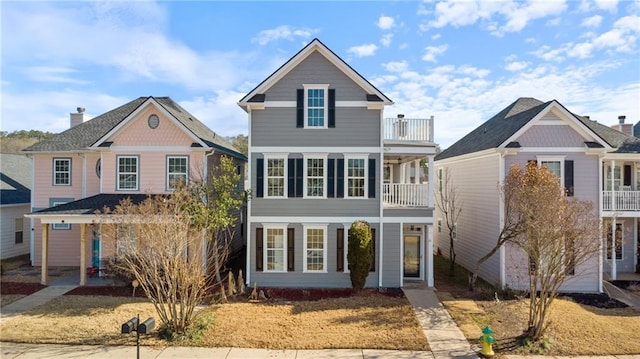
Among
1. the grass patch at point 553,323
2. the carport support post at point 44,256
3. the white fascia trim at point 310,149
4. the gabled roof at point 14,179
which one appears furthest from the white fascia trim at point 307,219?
the gabled roof at point 14,179

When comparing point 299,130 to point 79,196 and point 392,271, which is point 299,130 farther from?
point 79,196

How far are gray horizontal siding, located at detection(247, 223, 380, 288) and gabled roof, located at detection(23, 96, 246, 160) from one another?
20.2 feet

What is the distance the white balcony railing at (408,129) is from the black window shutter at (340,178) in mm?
2289

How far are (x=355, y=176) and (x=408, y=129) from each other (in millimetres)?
3131

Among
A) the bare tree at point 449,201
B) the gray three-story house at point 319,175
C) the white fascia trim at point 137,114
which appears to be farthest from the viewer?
the bare tree at point 449,201

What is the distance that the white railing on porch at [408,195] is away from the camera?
15.0 meters

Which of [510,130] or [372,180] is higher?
[510,130]

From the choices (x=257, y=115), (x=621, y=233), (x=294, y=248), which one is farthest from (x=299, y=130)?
(x=621, y=233)

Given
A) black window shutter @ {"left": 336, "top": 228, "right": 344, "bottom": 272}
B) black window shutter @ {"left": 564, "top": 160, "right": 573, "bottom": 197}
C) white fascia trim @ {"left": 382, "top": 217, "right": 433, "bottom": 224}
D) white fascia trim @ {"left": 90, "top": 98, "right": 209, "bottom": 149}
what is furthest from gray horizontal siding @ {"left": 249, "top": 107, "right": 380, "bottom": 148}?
black window shutter @ {"left": 564, "top": 160, "right": 573, "bottom": 197}

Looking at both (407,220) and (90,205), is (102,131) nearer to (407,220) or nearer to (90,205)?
(90,205)

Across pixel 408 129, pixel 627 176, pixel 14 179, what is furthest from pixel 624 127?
pixel 14 179

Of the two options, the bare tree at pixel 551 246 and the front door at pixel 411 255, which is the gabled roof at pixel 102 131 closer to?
the front door at pixel 411 255

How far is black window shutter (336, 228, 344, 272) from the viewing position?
14.4 metres

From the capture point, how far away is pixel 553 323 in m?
10.7
